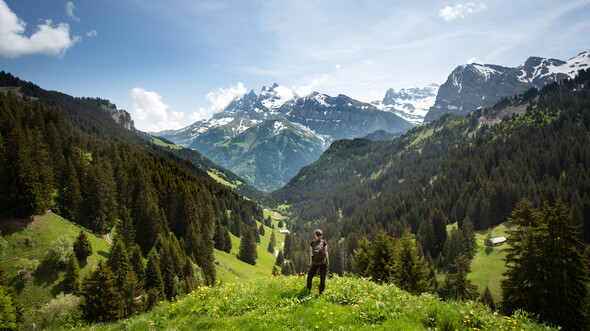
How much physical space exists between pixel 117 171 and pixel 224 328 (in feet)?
312

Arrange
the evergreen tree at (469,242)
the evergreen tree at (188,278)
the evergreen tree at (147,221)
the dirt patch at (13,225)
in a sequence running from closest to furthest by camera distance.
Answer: the dirt patch at (13,225) < the evergreen tree at (188,278) < the evergreen tree at (147,221) < the evergreen tree at (469,242)

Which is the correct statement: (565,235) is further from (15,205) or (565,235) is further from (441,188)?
(441,188)

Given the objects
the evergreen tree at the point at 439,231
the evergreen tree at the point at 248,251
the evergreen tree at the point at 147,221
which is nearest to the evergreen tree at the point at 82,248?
the evergreen tree at the point at 147,221

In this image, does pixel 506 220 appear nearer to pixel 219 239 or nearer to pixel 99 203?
pixel 219 239

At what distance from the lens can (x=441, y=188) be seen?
500ft

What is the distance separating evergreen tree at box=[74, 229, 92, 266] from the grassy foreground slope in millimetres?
50233

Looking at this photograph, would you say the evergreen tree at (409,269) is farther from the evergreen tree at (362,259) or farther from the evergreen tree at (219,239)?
the evergreen tree at (219,239)

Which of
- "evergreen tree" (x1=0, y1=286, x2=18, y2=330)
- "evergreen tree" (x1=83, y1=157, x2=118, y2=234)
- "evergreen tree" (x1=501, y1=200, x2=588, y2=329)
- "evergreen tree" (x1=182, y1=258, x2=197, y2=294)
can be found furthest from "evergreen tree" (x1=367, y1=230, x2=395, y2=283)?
"evergreen tree" (x1=83, y1=157, x2=118, y2=234)

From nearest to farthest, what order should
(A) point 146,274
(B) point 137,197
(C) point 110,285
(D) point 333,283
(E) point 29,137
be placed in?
(D) point 333,283 → (C) point 110,285 → (A) point 146,274 → (E) point 29,137 → (B) point 137,197

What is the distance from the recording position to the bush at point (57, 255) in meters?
45.8

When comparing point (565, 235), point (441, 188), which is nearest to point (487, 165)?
point (441, 188)

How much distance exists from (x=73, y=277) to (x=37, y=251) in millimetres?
9199

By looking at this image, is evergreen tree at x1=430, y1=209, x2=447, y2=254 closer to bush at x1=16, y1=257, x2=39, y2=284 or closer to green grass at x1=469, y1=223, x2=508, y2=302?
green grass at x1=469, y1=223, x2=508, y2=302

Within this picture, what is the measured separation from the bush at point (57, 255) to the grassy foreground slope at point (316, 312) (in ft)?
152
